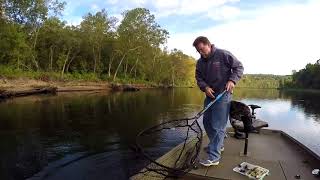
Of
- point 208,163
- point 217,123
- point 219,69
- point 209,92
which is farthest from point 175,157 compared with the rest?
point 219,69

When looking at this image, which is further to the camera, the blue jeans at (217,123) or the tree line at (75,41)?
the tree line at (75,41)

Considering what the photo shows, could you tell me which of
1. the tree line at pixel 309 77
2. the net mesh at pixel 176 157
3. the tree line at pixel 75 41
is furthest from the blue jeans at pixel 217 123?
the tree line at pixel 309 77

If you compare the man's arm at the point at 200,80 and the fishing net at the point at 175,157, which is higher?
the man's arm at the point at 200,80

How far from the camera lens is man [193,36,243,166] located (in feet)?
25.0

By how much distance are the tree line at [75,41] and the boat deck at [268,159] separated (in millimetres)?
47558

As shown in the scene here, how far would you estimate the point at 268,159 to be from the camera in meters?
8.37

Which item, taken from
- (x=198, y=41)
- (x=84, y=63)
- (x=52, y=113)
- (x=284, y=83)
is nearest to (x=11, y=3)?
(x=84, y=63)

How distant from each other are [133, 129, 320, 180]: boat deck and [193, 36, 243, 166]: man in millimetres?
472

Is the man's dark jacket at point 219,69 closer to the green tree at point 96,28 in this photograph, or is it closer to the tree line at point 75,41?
the tree line at point 75,41

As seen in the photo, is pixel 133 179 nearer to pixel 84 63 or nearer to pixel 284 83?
pixel 84 63

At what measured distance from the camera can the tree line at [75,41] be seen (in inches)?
2164

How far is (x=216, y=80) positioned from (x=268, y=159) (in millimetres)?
2184

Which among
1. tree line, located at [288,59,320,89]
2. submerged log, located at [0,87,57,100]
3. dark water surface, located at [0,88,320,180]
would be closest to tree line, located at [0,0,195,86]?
submerged log, located at [0,87,57,100]

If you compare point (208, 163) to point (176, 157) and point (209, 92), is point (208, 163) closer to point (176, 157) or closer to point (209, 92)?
point (176, 157)
